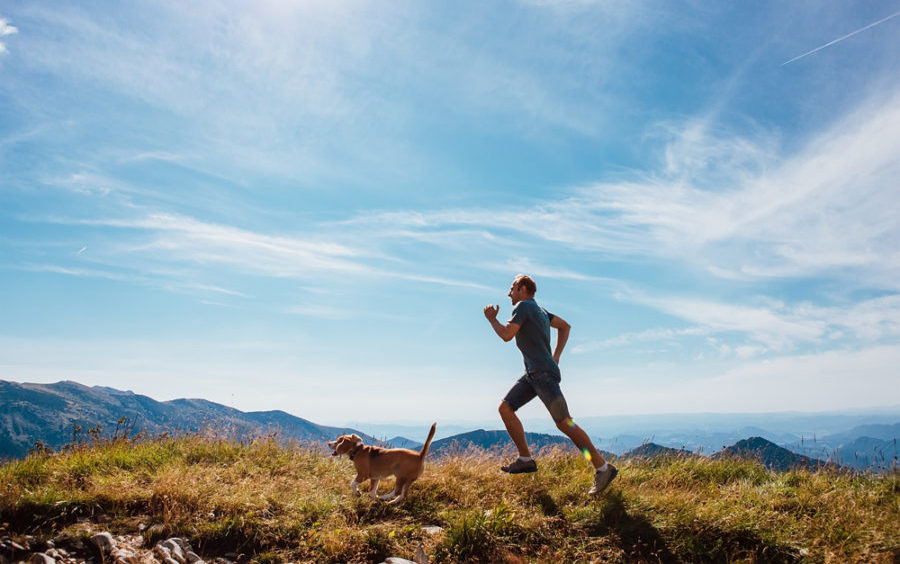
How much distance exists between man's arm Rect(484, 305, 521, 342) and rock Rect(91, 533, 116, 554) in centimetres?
492

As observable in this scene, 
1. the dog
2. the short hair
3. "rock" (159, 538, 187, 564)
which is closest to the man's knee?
the dog

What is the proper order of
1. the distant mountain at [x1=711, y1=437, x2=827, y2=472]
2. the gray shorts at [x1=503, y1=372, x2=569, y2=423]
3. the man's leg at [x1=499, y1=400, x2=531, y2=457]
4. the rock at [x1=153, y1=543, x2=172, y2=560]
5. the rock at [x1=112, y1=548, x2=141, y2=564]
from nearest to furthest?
the rock at [x1=112, y1=548, x2=141, y2=564] < the rock at [x1=153, y1=543, x2=172, y2=560] < the gray shorts at [x1=503, y1=372, x2=569, y2=423] < the man's leg at [x1=499, y1=400, x2=531, y2=457] < the distant mountain at [x1=711, y1=437, x2=827, y2=472]

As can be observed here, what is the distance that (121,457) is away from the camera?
7.14 metres

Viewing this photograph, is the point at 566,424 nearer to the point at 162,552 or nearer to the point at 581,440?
the point at 581,440

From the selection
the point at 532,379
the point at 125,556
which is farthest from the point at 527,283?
the point at 125,556

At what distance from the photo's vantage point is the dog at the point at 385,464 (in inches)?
249

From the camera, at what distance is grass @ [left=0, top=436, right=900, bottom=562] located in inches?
192

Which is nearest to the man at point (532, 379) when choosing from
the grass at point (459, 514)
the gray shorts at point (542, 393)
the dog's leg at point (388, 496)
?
the gray shorts at point (542, 393)

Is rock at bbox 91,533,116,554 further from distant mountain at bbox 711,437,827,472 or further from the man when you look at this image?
distant mountain at bbox 711,437,827,472

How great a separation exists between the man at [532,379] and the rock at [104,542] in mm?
4821

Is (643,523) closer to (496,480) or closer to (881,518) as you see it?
(496,480)

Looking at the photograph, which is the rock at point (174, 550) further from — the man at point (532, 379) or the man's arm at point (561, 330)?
the man's arm at point (561, 330)

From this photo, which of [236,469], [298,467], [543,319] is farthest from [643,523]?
[236,469]

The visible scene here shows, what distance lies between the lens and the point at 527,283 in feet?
23.1
